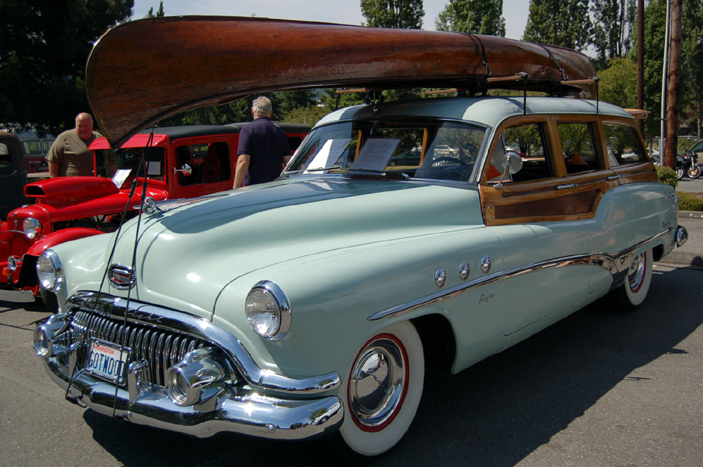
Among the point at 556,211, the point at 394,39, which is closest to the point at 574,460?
the point at 556,211

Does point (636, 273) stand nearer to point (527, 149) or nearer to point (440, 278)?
point (527, 149)

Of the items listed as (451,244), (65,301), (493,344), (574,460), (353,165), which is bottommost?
(574,460)

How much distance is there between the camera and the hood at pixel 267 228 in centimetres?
281

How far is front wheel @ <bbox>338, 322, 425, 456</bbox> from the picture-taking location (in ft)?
9.20

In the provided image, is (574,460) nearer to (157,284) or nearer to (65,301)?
(157,284)

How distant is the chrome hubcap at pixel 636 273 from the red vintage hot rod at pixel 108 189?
419cm

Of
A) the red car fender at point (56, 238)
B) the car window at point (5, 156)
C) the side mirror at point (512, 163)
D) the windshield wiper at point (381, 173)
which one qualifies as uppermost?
the car window at point (5, 156)

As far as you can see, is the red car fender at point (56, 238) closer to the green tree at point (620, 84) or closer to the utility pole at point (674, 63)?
the utility pole at point (674, 63)

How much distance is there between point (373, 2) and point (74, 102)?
27787 mm

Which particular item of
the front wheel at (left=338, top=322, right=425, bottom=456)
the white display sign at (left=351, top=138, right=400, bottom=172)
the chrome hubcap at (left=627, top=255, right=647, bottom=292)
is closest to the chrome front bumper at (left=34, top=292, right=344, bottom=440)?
the front wheel at (left=338, top=322, right=425, bottom=456)

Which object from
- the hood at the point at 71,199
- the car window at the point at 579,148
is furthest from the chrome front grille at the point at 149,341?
the hood at the point at 71,199

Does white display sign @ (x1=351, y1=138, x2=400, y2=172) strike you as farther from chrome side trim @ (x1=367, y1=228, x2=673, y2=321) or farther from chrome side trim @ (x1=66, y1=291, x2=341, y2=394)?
chrome side trim @ (x1=66, y1=291, x2=341, y2=394)

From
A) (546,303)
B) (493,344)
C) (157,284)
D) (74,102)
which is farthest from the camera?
(74,102)

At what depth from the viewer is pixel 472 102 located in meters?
4.18
